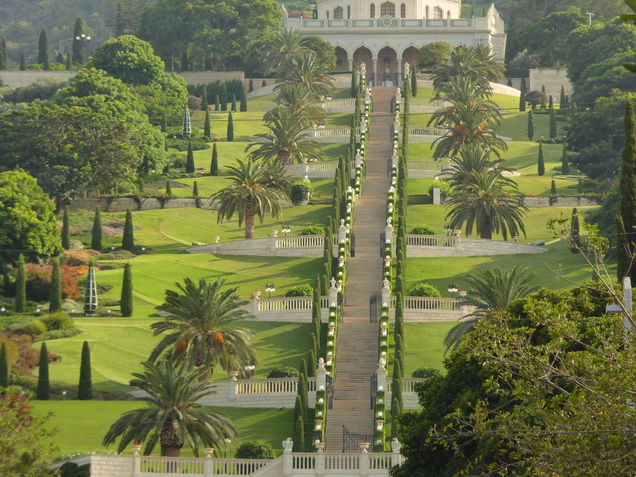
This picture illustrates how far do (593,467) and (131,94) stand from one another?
89.7 meters

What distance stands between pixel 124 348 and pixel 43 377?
627 cm

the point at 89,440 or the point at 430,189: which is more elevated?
the point at 430,189

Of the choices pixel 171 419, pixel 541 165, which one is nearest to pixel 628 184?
pixel 171 419

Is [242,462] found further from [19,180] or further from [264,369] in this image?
[19,180]

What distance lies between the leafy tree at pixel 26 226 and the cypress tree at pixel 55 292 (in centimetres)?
701

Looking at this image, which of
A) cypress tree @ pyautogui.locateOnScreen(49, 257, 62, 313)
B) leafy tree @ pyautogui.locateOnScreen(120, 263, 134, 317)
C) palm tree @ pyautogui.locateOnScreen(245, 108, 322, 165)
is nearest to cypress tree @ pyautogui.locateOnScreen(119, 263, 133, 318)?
leafy tree @ pyautogui.locateOnScreen(120, 263, 134, 317)

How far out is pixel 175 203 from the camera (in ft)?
329

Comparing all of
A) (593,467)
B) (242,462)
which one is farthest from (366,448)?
(593,467)

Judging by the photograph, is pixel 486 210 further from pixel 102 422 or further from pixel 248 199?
pixel 102 422

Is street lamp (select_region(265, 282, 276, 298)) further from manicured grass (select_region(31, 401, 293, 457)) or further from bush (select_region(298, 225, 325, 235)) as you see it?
manicured grass (select_region(31, 401, 293, 457))

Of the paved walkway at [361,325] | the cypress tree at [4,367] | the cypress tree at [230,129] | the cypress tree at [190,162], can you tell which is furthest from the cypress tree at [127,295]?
the cypress tree at [230,129]

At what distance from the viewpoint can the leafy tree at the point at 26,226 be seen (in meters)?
84.1

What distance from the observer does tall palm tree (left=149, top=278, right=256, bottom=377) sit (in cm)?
6425

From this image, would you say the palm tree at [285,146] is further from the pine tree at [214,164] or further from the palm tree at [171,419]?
the palm tree at [171,419]
